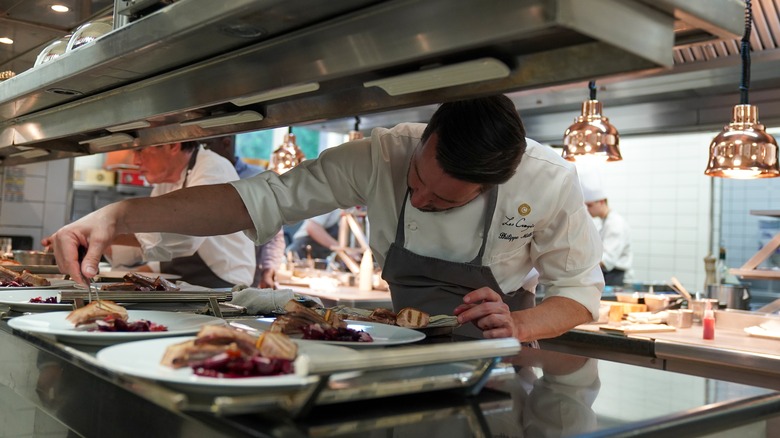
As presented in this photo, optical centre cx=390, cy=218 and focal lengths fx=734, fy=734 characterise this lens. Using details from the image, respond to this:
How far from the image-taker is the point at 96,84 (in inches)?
81.3

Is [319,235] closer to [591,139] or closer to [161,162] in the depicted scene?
[161,162]

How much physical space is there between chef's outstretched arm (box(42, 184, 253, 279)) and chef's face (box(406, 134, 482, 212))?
0.44 meters

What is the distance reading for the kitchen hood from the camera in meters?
1.04

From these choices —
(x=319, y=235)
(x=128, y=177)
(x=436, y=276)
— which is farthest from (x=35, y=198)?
(x=436, y=276)

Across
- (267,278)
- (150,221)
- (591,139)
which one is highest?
(591,139)

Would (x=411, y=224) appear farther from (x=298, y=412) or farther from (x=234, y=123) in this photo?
(x=298, y=412)

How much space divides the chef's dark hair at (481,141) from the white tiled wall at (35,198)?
153 inches

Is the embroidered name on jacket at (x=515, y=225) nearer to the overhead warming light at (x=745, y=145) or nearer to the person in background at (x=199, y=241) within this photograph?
the overhead warming light at (x=745, y=145)

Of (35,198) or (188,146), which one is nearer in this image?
(188,146)

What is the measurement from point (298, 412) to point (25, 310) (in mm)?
1158

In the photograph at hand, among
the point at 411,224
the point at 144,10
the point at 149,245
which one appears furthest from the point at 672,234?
the point at 144,10

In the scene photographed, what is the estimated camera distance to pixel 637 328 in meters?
3.49

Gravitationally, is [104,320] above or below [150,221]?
below

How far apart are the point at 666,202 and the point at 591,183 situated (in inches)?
103
